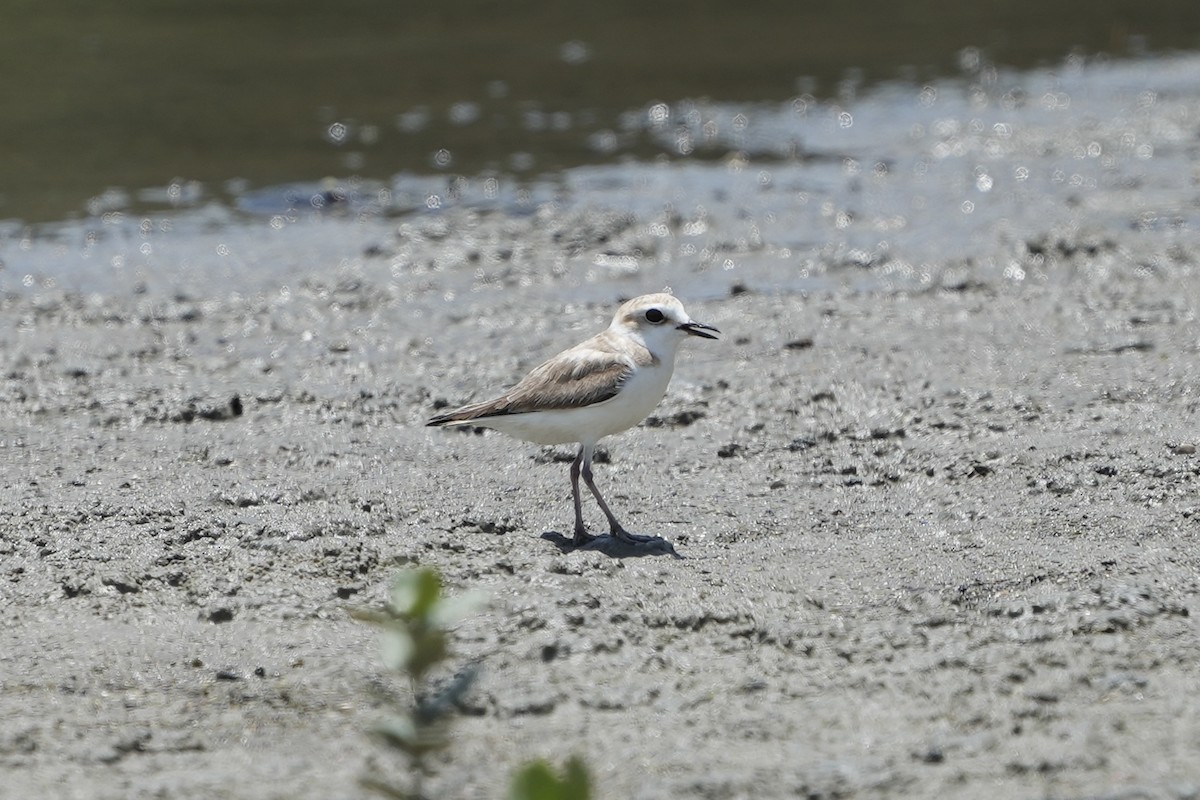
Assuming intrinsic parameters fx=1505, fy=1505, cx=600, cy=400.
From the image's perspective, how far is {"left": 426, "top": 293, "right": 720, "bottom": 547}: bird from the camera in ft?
20.0

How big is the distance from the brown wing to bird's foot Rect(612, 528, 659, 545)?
0.53 m

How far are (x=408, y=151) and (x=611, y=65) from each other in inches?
159

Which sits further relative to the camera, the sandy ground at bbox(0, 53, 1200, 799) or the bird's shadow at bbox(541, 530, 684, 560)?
the bird's shadow at bbox(541, 530, 684, 560)

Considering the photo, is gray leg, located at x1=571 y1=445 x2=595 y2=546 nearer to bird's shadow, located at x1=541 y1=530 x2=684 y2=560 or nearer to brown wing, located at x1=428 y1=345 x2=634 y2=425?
bird's shadow, located at x1=541 y1=530 x2=684 y2=560

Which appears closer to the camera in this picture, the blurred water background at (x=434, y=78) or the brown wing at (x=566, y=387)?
the brown wing at (x=566, y=387)

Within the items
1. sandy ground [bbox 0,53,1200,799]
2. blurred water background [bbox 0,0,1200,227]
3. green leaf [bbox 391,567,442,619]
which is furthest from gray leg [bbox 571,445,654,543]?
blurred water background [bbox 0,0,1200,227]

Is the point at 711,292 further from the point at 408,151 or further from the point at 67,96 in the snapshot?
the point at 67,96

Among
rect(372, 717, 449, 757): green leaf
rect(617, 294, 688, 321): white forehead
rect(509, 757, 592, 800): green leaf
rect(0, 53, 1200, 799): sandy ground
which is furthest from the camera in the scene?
rect(617, 294, 688, 321): white forehead

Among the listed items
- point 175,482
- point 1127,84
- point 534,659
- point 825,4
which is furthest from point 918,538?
point 825,4

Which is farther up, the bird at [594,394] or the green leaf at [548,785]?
the bird at [594,394]

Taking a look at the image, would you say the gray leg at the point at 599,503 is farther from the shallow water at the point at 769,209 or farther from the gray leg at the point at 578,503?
the shallow water at the point at 769,209

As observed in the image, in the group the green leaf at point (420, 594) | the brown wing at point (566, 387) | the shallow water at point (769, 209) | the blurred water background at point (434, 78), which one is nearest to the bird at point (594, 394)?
the brown wing at point (566, 387)

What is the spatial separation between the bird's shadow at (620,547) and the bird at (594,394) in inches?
1.2

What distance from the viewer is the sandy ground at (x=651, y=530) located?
4301 millimetres
